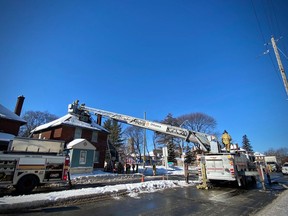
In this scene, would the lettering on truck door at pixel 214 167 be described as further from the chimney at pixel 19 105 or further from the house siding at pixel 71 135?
the chimney at pixel 19 105

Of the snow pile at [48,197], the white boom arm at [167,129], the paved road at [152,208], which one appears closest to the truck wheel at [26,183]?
the snow pile at [48,197]

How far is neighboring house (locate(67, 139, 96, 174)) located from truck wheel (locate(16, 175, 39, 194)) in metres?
13.1

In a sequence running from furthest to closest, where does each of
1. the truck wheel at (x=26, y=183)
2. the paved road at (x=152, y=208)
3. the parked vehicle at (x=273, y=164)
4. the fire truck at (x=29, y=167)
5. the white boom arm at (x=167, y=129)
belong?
the parked vehicle at (x=273, y=164) → the white boom arm at (x=167, y=129) → the truck wheel at (x=26, y=183) → the fire truck at (x=29, y=167) → the paved road at (x=152, y=208)

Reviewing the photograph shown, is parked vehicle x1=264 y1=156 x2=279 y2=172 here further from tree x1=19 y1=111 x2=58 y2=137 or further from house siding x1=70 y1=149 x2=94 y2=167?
tree x1=19 y1=111 x2=58 y2=137

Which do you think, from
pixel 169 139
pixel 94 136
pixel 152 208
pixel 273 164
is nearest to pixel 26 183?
pixel 152 208

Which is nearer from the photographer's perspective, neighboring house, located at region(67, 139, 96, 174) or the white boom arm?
the white boom arm

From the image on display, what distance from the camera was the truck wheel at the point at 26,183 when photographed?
8.98 meters

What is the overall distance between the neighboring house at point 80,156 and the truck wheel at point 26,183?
43.0 feet

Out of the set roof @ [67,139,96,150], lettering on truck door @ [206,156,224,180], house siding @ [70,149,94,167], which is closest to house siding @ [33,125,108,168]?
roof @ [67,139,96,150]

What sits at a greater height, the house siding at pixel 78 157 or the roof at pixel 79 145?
the roof at pixel 79 145

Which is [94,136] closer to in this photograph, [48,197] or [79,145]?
[79,145]

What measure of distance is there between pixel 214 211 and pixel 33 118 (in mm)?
54040

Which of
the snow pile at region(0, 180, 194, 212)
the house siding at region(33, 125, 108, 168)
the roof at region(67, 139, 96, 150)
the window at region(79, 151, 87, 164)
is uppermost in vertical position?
the house siding at region(33, 125, 108, 168)

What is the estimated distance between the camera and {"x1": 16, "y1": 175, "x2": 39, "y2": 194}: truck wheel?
898cm
